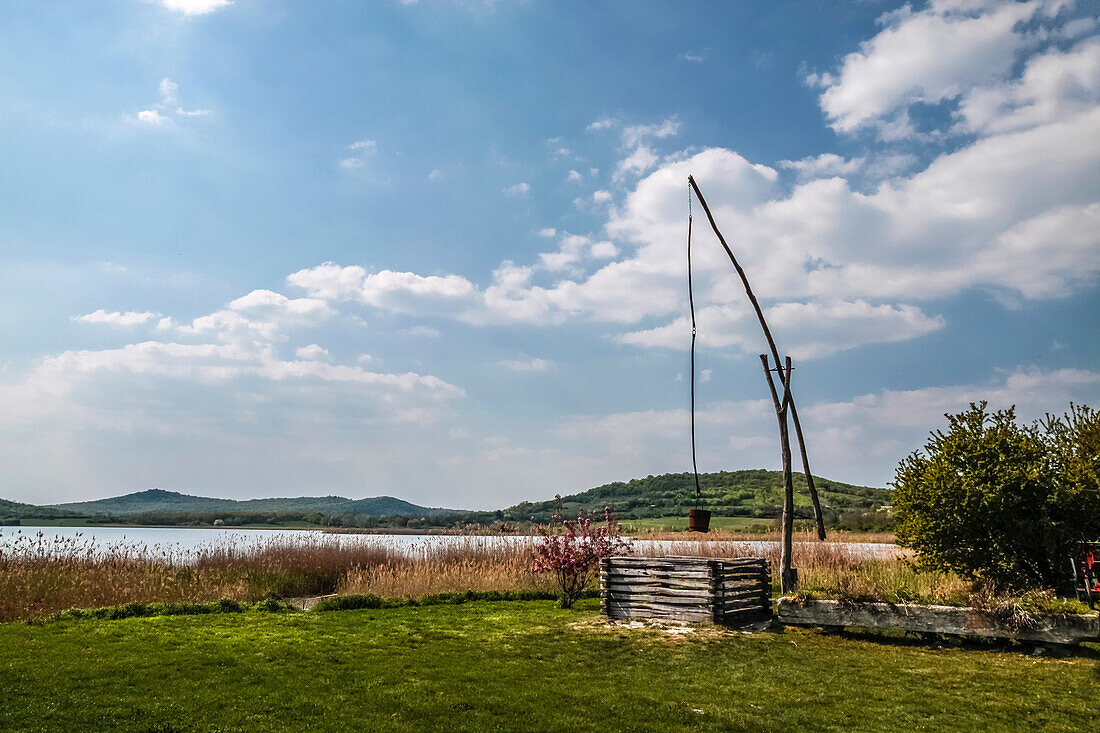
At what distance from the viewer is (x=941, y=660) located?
30.0 feet

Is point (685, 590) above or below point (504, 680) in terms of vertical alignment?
above

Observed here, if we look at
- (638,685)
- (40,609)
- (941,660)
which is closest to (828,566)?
(941,660)

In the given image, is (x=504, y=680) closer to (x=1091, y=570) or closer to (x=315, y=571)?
(x=1091, y=570)

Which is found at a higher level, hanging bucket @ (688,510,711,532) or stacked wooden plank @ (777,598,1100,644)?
hanging bucket @ (688,510,711,532)

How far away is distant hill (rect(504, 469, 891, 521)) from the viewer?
58031 millimetres

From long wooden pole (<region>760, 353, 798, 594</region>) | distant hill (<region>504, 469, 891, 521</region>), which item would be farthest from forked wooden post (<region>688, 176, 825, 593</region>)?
distant hill (<region>504, 469, 891, 521</region>)

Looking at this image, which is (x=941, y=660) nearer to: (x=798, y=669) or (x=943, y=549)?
(x=798, y=669)

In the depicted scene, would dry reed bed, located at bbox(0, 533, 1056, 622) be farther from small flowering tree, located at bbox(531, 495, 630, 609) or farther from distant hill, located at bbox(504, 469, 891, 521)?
distant hill, located at bbox(504, 469, 891, 521)

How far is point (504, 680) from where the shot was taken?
7.89m

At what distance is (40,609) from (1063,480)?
17.2 metres

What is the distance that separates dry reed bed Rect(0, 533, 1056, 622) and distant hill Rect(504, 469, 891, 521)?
101 ft

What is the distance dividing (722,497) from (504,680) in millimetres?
60132

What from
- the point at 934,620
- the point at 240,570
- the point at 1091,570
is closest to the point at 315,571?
the point at 240,570

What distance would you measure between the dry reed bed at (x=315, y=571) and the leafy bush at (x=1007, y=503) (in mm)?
Answer: 707
